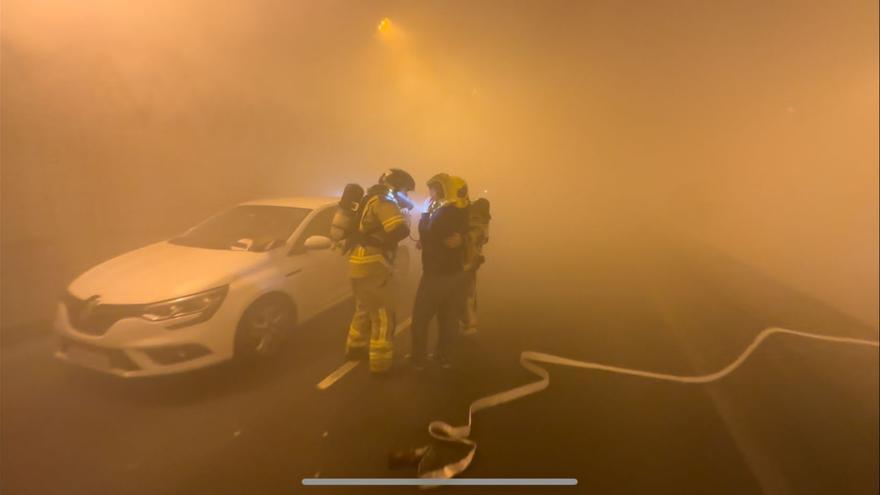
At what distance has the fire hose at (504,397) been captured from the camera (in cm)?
182

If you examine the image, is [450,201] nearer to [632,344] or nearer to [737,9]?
[632,344]

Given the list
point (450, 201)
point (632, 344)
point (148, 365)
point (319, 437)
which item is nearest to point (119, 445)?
point (148, 365)

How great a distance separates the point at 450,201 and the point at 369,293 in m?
0.62

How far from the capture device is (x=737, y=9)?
7.49 feet

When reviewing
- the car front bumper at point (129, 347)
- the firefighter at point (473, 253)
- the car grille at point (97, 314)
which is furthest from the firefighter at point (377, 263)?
the car grille at point (97, 314)

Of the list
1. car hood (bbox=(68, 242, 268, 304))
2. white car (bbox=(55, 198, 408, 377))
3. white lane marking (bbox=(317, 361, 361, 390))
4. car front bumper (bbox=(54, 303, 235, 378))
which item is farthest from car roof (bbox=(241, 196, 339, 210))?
white lane marking (bbox=(317, 361, 361, 390))

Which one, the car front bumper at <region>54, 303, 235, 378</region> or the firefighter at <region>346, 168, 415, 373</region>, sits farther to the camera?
the firefighter at <region>346, 168, 415, 373</region>

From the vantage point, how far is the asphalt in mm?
1747

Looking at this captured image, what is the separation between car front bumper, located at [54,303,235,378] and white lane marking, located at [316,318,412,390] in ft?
2.03

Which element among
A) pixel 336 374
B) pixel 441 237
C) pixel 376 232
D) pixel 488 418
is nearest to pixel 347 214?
pixel 376 232

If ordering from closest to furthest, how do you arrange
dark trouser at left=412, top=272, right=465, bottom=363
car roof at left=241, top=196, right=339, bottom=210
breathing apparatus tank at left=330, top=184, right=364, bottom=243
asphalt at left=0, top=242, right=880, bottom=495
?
asphalt at left=0, top=242, right=880, bottom=495 → breathing apparatus tank at left=330, top=184, right=364, bottom=243 → car roof at left=241, top=196, right=339, bottom=210 → dark trouser at left=412, top=272, right=465, bottom=363

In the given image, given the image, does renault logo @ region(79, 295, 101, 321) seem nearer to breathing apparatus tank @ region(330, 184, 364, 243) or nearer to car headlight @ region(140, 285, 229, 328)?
car headlight @ region(140, 285, 229, 328)

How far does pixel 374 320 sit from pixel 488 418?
0.74m

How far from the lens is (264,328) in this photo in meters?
2.19
